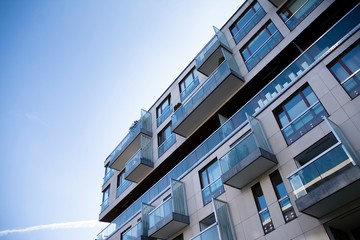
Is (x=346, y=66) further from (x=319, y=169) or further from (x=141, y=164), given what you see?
(x=141, y=164)

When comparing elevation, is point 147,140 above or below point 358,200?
above

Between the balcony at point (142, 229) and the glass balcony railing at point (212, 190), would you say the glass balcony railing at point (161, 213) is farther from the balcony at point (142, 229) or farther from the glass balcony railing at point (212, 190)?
the glass balcony railing at point (212, 190)

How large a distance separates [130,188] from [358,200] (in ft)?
58.9

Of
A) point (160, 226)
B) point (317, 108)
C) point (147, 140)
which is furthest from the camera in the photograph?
point (147, 140)

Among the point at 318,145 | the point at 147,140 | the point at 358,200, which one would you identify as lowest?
the point at 358,200

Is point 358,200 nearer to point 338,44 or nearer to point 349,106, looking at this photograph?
point 349,106

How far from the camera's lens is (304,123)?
1195 centimetres

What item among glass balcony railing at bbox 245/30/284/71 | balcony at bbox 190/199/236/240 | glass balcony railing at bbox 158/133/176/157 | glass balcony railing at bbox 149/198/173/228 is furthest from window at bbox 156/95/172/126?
balcony at bbox 190/199/236/240

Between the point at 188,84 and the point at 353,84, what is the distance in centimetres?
1378

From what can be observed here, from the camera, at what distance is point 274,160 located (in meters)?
12.1

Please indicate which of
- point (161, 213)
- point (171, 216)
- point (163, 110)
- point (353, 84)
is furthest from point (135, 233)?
point (353, 84)

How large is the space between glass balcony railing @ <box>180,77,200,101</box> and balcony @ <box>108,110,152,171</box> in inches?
170

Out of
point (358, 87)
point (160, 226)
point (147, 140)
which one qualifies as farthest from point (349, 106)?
point (147, 140)

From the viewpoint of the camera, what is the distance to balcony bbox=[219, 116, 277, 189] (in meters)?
12.1
